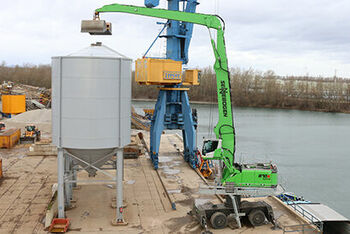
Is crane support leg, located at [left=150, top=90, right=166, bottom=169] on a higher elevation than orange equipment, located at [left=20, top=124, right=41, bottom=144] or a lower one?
higher

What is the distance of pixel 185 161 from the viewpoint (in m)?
25.0

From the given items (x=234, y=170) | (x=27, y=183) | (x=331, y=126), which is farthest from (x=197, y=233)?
(x=331, y=126)

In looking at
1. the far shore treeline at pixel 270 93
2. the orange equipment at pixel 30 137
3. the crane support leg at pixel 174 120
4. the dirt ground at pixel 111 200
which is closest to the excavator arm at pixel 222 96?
the dirt ground at pixel 111 200

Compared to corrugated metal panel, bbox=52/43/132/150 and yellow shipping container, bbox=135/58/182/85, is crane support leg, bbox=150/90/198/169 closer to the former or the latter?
yellow shipping container, bbox=135/58/182/85

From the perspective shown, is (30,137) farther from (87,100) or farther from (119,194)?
(87,100)

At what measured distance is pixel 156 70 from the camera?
2125 cm

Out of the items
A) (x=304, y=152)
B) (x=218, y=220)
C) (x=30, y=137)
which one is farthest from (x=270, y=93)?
(x=218, y=220)

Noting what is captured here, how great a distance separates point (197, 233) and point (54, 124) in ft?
24.3

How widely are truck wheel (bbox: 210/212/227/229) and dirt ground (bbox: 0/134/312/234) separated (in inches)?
10.2

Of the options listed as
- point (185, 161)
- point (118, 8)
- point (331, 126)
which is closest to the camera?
point (118, 8)

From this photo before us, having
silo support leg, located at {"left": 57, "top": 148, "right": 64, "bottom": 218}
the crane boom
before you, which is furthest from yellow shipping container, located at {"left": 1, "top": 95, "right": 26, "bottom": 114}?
the crane boom

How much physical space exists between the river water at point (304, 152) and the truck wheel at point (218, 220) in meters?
3.85

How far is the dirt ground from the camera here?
14297mm

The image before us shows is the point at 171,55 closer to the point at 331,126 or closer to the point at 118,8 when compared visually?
the point at 118,8
